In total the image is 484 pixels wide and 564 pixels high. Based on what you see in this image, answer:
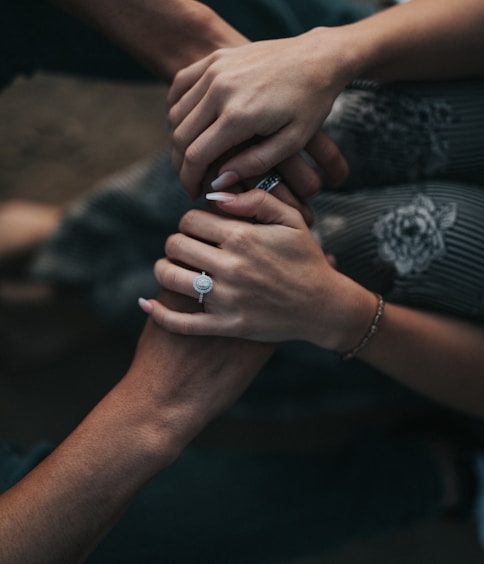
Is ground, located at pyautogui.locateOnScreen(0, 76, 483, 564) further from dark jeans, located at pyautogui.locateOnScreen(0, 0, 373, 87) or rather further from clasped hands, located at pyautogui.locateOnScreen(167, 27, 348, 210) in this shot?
clasped hands, located at pyautogui.locateOnScreen(167, 27, 348, 210)

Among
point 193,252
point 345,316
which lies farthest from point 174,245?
point 345,316

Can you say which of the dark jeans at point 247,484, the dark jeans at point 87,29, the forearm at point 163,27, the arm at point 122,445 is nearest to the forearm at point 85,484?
the arm at point 122,445

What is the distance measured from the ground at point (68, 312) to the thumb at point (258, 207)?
726mm

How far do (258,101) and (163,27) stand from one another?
23cm

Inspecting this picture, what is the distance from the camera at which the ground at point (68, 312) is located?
1.32 m

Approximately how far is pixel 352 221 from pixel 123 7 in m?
0.45

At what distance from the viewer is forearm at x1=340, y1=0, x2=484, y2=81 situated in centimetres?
75

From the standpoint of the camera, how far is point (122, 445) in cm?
72

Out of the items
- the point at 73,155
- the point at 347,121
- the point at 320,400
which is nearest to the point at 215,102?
the point at 347,121

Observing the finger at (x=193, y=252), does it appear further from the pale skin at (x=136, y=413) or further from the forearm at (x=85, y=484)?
the forearm at (x=85, y=484)

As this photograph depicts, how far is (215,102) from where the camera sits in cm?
71

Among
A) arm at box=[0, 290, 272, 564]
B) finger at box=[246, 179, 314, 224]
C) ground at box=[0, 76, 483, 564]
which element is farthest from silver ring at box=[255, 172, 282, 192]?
ground at box=[0, 76, 483, 564]

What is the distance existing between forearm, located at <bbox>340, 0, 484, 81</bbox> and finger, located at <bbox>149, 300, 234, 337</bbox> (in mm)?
372

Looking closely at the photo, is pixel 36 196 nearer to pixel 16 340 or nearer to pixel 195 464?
pixel 16 340
